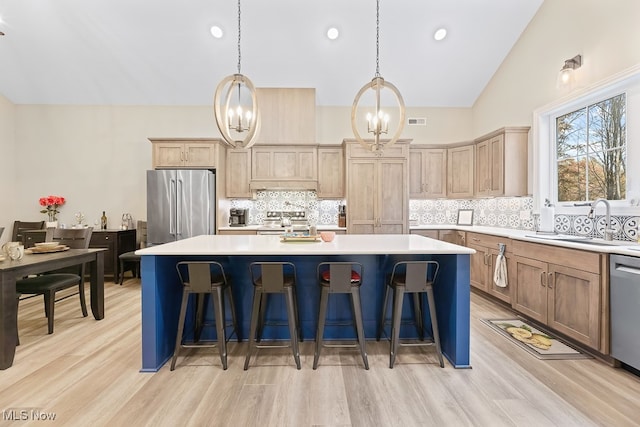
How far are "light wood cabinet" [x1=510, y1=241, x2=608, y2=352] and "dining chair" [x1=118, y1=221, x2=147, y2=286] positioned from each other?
17.3ft

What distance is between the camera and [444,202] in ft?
18.9

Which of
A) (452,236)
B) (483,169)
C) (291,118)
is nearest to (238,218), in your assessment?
(291,118)

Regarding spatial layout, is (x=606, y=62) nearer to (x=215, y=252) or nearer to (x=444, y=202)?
(x=444, y=202)

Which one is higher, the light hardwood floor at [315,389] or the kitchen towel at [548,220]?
the kitchen towel at [548,220]

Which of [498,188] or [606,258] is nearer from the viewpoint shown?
[606,258]

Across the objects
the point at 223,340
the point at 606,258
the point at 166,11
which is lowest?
the point at 223,340

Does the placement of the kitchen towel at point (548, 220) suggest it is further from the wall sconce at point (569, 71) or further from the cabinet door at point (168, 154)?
the cabinet door at point (168, 154)

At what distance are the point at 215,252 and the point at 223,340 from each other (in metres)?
0.73

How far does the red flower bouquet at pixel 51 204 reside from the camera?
17.7 feet

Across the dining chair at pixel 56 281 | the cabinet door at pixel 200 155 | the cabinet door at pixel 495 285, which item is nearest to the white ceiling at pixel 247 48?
the cabinet door at pixel 200 155

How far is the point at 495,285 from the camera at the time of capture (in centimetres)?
390

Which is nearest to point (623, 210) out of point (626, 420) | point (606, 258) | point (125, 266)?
point (606, 258)

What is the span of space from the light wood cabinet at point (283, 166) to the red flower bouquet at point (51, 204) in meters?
3.47

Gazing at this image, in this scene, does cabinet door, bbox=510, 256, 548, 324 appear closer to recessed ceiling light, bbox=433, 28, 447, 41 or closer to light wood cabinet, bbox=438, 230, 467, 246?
light wood cabinet, bbox=438, 230, 467, 246
